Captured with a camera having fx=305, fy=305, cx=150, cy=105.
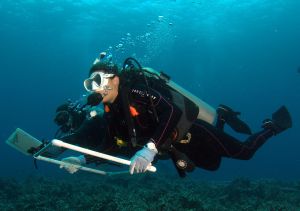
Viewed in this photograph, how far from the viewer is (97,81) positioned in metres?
4.46

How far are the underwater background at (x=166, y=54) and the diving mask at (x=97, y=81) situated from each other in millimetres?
3874

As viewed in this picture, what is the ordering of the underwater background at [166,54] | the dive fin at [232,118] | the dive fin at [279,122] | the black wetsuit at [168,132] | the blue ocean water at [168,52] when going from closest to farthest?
the black wetsuit at [168,132], the dive fin at [232,118], the dive fin at [279,122], the underwater background at [166,54], the blue ocean water at [168,52]

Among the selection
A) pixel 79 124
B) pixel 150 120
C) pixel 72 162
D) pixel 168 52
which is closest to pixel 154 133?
pixel 150 120

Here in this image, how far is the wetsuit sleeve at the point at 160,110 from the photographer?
13.0ft

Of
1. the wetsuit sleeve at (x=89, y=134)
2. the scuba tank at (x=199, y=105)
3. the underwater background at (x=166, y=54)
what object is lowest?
the wetsuit sleeve at (x=89, y=134)

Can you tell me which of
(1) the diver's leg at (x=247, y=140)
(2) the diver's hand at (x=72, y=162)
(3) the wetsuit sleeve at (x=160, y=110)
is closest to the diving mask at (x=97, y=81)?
(3) the wetsuit sleeve at (x=160, y=110)

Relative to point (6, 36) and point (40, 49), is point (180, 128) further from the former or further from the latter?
point (40, 49)

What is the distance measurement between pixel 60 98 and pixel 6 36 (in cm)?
6399

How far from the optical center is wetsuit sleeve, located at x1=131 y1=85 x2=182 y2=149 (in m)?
3.96

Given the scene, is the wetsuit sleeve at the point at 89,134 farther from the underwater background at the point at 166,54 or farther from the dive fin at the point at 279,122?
the dive fin at the point at 279,122

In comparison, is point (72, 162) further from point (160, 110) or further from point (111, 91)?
point (160, 110)

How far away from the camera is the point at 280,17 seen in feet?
168

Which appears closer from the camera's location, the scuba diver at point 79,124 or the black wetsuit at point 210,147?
the black wetsuit at point 210,147

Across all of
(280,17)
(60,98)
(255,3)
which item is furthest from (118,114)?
(60,98)
